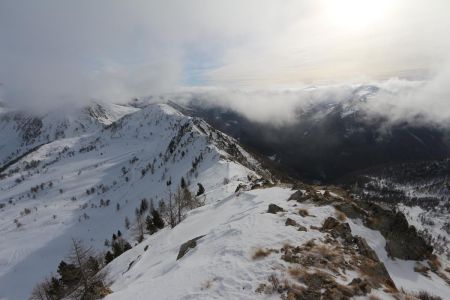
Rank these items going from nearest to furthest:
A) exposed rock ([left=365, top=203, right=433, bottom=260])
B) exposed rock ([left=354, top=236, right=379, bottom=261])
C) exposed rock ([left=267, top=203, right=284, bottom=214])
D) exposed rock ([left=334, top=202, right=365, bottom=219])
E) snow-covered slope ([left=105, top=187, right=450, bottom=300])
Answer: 1. snow-covered slope ([left=105, top=187, right=450, bottom=300])
2. exposed rock ([left=354, top=236, right=379, bottom=261])
3. exposed rock ([left=365, top=203, right=433, bottom=260])
4. exposed rock ([left=267, top=203, right=284, bottom=214])
5. exposed rock ([left=334, top=202, right=365, bottom=219])

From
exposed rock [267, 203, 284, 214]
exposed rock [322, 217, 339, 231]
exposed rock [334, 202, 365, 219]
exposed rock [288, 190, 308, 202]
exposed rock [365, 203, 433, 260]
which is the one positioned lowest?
exposed rock [365, 203, 433, 260]

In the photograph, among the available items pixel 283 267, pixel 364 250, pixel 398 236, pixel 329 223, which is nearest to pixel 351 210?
pixel 398 236

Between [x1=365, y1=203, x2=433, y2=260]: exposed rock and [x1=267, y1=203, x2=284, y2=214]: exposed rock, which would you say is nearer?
[x1=365, y1=203, x2=433, y2=260]: exposed rock

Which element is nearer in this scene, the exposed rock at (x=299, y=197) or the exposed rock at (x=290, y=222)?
the exposed rock at (x=290, y=222)

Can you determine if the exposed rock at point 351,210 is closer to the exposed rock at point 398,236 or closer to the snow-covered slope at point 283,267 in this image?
the snow-covered slope at point 283,267

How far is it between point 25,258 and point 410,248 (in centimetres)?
16210

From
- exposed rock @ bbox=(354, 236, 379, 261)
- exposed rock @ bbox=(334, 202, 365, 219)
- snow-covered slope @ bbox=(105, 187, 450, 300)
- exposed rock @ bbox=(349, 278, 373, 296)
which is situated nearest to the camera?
exposed rock @ bbox=(349, 278, 373, 296)

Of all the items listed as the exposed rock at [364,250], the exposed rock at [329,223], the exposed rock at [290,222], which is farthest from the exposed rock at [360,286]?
the exposed rock at [290,222]

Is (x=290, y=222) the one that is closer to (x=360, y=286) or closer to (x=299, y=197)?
(x=299, y=197)

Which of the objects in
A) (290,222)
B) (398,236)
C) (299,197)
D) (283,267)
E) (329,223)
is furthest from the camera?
(299,197)

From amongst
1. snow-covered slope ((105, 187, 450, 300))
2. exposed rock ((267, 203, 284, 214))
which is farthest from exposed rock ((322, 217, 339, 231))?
exposed rock ((267, 203, 284, 214))

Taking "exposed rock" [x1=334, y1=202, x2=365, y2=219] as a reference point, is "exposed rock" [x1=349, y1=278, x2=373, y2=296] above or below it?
above

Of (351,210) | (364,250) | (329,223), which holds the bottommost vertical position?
(351,210)

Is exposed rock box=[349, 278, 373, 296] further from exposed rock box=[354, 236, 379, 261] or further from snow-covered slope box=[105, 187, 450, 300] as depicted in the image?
exposed rock box=[354, 236, 379, 261]
